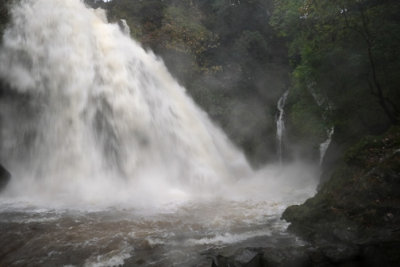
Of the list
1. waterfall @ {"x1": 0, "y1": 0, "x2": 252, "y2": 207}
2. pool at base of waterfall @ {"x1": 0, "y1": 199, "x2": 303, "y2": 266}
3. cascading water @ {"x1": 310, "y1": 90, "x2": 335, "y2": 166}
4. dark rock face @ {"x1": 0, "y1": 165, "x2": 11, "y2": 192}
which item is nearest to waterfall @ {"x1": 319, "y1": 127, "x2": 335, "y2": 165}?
cascading water @ {"x1": 310, "y1": 90, "x2": 335, "y2": 166}

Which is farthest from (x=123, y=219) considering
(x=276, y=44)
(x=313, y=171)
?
(x=276, y=44)

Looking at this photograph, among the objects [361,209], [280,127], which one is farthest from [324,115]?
[361,209]

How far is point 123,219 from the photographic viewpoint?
8047mm

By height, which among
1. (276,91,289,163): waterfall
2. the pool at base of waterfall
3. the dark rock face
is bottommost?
the pool at base of waterfall

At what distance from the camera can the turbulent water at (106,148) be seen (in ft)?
27.8

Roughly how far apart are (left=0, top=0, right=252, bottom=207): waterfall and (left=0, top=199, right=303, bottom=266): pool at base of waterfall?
7.50ft

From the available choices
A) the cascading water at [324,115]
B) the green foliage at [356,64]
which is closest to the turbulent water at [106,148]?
the cascading water at [324,115]

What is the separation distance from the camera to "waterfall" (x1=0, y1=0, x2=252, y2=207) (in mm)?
11922

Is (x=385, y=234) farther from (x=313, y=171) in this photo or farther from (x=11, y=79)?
(x=11, y=79)

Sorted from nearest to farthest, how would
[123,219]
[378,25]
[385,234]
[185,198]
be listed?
[385,234], [123,219], [378,25], [185,198]

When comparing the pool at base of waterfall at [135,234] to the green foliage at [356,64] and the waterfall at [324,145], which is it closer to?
the green foliage at [356,64]

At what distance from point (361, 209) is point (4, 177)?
39.6 ft

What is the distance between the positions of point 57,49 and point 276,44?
43.1ft

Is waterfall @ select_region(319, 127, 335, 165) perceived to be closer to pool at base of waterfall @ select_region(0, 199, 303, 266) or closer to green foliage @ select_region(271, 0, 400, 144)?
green foliage @ select_region(271, 0, 400, 144)
